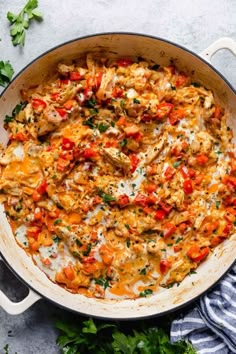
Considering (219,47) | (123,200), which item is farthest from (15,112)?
(219,47)

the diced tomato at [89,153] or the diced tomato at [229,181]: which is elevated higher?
the diced tomato at [229,181]

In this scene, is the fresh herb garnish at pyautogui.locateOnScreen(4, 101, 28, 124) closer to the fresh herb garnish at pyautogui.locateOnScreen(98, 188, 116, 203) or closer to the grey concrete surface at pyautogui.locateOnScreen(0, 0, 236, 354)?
the grey concrete surface at pyautogui.locateOnScreen(0, 0, 236, 354)

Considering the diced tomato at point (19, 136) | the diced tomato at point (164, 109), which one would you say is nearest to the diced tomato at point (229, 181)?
the diced tomato at point (164, 109)

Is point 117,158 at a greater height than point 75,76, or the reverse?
point 75,76

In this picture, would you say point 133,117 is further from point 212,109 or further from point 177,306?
point 177,306

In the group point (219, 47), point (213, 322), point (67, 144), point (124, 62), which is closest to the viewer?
point (219, 47)

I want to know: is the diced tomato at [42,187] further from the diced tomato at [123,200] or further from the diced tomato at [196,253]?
the diced tomato at [196,253]

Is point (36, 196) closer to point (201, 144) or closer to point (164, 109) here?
point (164, 109)
